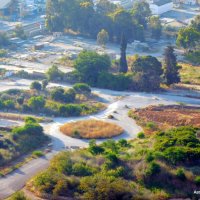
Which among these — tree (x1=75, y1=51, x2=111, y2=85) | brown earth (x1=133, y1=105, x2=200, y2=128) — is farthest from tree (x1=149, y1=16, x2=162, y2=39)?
brown earth (x1=133, y1=105, x2=200, y2=128)

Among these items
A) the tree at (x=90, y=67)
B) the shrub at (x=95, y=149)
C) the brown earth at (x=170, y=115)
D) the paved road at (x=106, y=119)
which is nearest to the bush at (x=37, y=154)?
the paved road at (x=106, y=119)

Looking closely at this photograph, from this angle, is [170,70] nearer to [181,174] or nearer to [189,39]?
[189,39]

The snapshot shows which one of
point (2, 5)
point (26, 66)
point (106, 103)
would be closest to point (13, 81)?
point (26, 66)

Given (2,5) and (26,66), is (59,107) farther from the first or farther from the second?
(2,5)

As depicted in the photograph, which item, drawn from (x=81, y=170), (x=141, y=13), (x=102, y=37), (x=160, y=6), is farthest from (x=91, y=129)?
(x=160, y=6)

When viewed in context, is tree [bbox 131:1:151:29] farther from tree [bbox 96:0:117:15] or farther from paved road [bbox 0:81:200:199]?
paved road [bbox 0:81:200:199]

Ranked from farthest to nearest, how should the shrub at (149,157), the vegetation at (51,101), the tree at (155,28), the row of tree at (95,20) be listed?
the tree at (155,28) → the row of tree at (95,20) → the vegetation at (51,101) → the shrub at (149,157)

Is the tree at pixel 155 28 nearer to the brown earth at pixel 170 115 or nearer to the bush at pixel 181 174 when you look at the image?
the brown earth at pixel 170 115
